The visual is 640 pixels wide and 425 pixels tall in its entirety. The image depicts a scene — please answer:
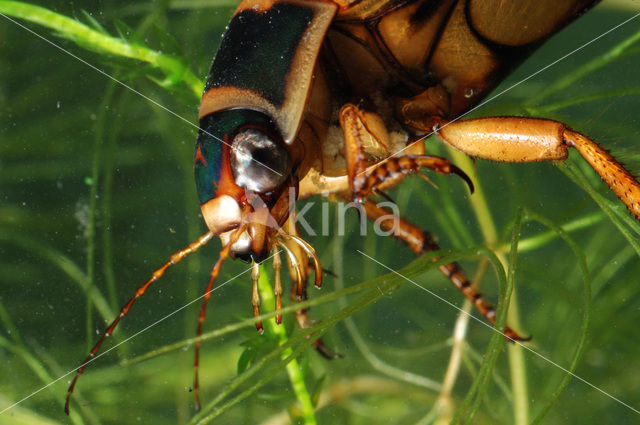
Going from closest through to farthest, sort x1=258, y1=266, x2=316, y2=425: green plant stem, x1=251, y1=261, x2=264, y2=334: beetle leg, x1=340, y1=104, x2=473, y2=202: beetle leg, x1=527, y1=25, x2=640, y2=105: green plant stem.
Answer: x1=340, y1=104, x2=473, y2=202: beetle leg, x1=251, y1=261, x2=264, y2=334: beetle leg, x1=258, y1=266, x2=316, y2=425: green plant stem, x1=527, y1=25, x2=640, y2=105: green plant stem

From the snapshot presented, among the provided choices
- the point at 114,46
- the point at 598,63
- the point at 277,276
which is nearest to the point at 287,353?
the point at 277,276

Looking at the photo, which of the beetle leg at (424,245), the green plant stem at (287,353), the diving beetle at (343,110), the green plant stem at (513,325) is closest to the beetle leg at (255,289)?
the diving beetle at (343,110)

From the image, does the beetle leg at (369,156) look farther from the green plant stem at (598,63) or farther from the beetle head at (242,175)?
the green plant stem at (598,63)

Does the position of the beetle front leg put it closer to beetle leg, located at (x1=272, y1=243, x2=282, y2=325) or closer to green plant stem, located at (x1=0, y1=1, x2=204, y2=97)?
beetle leg, located at (x1=272, y1=243, x2=282, y2=325)

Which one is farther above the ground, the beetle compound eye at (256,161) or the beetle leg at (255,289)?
the beetle compound eye at (256,161)

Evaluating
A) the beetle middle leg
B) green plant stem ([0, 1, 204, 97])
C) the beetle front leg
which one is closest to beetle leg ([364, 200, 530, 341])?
the beetle middle leg

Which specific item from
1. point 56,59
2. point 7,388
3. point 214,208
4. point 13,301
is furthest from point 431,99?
point 7,388
